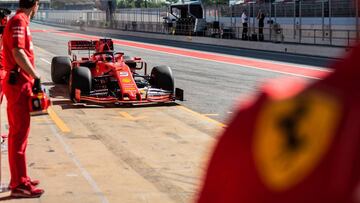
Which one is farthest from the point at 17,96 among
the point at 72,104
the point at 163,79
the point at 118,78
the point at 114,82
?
the point at 163,79

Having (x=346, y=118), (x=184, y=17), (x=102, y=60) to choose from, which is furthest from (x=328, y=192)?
(x=184, y=17)

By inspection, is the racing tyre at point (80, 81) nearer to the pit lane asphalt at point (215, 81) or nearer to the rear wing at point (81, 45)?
the pit lane asphalt at point (215, 81)

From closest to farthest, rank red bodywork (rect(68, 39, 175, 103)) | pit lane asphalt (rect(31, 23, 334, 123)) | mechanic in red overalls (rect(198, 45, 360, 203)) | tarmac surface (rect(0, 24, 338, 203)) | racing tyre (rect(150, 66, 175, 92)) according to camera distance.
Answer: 1. mechanic in red overalls (rect(198, 45, 360, 203))
2. tarmac surface (rect(0, 24, 338, 203))
3. red bodywork (rect(68, 39, 175, 103))
4. pit lane asphalt (rect(31, 23, 334, 123))
5. racing tyre (rect(150, 66, 175, 92))

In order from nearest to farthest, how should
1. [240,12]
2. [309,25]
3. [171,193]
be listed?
1. [171,193]
2. [309,25]
3. [240,12]

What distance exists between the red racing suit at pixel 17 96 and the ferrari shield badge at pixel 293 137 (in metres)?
4.49

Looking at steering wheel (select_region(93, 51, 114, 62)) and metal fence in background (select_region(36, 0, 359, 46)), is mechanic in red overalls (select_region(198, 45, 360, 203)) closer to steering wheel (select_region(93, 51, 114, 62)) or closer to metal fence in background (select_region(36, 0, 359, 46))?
steering wheel (select_region(93, 51, 114, 62))

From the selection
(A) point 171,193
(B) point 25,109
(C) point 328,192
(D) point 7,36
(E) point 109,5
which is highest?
(E) point 109,5

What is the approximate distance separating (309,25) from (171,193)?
27.2m

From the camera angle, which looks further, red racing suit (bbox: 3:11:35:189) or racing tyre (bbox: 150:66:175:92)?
racing tyre (bbox: 150:66:175:92)

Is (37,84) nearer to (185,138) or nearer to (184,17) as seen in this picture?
(185,138)

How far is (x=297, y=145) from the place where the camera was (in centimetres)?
85

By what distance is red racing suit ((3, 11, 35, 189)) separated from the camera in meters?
5.12

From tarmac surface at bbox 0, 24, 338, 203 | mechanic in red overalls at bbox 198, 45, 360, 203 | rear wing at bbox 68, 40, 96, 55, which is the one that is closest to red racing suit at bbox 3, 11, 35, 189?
tarmac surface at bbox 0, 24, 338, 203

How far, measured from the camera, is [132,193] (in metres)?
5.51
